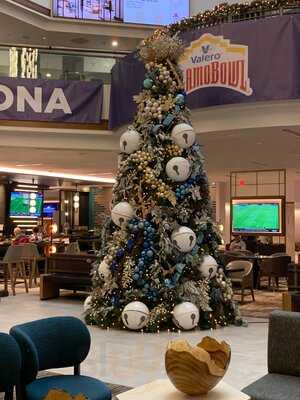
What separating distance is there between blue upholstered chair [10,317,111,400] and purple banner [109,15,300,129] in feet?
17.4

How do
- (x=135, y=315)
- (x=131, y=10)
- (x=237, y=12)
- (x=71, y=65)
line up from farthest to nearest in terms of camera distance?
(x=131, y=10), (x=71, y=65), (x=237, y=12), (x=135, y=315)

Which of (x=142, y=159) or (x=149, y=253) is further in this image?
(x=142, y=159)

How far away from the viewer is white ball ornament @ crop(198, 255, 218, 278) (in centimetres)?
713

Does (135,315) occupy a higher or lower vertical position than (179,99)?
lower

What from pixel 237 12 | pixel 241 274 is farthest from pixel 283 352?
pixel 237 12

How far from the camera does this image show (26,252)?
36.5 ft

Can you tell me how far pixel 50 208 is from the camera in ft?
87.6

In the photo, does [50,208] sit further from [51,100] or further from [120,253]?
[120,253]

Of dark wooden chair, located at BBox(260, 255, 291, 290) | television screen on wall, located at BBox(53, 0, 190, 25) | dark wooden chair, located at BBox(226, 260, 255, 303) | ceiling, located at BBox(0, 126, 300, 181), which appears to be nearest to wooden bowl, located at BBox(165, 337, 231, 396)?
ceiling, located at BBox(0, 126, 300, 181)

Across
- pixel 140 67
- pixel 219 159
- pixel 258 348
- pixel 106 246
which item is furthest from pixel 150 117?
pixel 219 159

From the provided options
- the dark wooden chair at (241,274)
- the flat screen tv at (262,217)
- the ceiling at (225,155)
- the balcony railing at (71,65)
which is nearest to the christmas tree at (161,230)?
the ceiling at (225,155)

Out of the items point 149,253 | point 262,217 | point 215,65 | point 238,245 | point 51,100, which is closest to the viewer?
point 149,253

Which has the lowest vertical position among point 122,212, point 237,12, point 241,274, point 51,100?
point 241,274

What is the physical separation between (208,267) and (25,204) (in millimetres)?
15256
